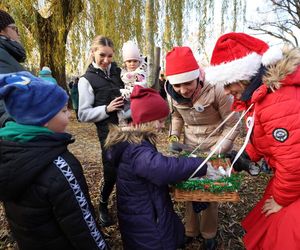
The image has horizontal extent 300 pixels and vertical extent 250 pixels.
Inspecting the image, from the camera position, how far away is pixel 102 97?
2926mm

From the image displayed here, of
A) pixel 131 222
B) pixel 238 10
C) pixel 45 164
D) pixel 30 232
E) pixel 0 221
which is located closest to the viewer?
pixel 45 164

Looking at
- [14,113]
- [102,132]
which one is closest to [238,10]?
[102,132]

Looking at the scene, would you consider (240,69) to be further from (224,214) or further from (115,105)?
(224,214)

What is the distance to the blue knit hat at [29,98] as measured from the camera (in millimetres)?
1509

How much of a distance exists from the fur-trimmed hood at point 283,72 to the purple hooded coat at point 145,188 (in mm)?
616

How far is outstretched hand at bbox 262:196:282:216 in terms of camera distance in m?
1.93

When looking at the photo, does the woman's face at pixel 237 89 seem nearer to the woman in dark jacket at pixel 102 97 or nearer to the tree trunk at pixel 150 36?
the woman in dark jacket at pixel 102 97

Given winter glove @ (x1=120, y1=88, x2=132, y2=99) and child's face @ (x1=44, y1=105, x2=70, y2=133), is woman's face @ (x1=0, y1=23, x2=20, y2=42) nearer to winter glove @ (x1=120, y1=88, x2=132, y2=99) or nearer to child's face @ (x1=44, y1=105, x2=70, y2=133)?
winter glove @ (x1=120, y1=88, x2=132, y2=99)

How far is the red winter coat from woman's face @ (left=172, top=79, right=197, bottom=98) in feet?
2.23

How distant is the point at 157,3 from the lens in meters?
6.23

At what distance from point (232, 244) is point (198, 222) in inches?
15.3

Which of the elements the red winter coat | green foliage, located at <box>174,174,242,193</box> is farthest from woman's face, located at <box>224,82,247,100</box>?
green foliage, located at <box>174,174,242,193</box>

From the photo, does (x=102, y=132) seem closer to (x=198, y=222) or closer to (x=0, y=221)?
(x=198, y=222)

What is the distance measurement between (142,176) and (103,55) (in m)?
1.49
